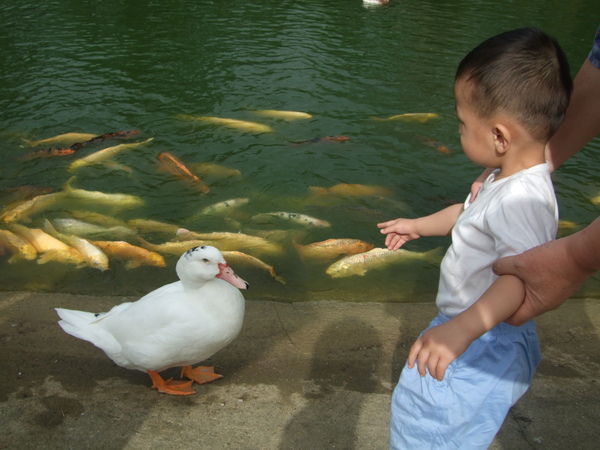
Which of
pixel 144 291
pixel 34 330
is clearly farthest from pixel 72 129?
pixel 34 330

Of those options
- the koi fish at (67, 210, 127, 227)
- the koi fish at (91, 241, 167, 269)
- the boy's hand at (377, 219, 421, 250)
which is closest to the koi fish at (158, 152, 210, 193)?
the koi fish at (67, 210, 127, 227)

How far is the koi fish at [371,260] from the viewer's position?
18.1ft

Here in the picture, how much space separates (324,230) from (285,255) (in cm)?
64

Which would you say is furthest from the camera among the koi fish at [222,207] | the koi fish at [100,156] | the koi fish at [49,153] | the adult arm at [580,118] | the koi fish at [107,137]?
the koi fish at [107,137]

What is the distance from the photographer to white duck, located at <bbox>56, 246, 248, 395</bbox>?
3430 millimetres

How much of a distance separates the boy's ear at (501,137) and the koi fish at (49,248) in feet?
14.8

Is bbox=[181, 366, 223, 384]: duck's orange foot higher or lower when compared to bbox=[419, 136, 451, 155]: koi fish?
higher

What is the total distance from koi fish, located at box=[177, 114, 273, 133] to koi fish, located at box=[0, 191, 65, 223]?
2610 mm

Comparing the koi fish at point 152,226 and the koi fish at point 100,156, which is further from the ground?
→ the koi fish at point 100,156

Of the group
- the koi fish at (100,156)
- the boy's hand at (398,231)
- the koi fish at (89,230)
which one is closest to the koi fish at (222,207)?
the koi fish at (89,230)

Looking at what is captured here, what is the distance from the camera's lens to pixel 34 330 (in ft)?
13.3

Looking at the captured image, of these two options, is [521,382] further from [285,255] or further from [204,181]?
[204,181]

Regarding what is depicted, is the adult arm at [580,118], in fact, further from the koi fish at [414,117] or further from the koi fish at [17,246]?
the koi fish at [414,117]

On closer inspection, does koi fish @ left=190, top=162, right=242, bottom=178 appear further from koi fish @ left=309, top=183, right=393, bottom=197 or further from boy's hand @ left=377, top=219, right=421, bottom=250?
boy's hand @ left=377, top=219, right=421, bottom=250
